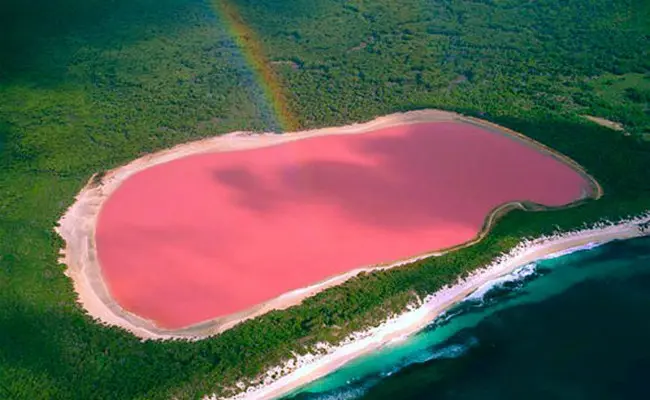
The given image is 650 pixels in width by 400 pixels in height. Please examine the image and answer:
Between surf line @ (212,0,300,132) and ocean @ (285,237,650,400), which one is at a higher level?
surf line @ (212,0,300,132)

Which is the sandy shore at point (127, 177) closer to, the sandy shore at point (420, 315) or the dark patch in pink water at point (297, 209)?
the dark patch in pink water at point (297, 209)

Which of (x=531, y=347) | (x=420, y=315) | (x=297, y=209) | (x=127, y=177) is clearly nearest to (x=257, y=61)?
(x=127, y=177)

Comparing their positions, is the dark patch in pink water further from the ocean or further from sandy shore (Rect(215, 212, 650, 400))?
the ocean

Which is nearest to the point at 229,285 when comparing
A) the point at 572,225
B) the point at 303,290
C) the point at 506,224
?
the point at 303,290

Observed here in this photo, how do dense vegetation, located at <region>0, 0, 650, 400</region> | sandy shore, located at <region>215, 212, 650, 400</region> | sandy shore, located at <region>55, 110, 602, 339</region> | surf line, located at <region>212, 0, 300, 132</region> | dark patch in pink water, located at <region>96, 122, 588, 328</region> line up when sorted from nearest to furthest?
sandy shore, located at <region>215, 212, 650, 400</region>
dense vegetation, located at <region>0, 0, 650, 400</region>
sandy shore, located at <region>55, 110, 602, 339</region>
dark patch in pink water, located at <region>96, 122, 588, 328</region>
surf line, located at <region>212, 0, 300, 132</region>

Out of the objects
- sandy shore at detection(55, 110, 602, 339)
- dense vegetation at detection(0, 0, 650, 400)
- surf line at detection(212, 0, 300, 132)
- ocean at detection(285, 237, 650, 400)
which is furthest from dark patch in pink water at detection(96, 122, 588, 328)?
ocean at detection(285, 237, 650, 400)

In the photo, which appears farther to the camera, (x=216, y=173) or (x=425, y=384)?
(x=216, y=173)

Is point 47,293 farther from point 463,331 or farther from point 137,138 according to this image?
point 463,331
